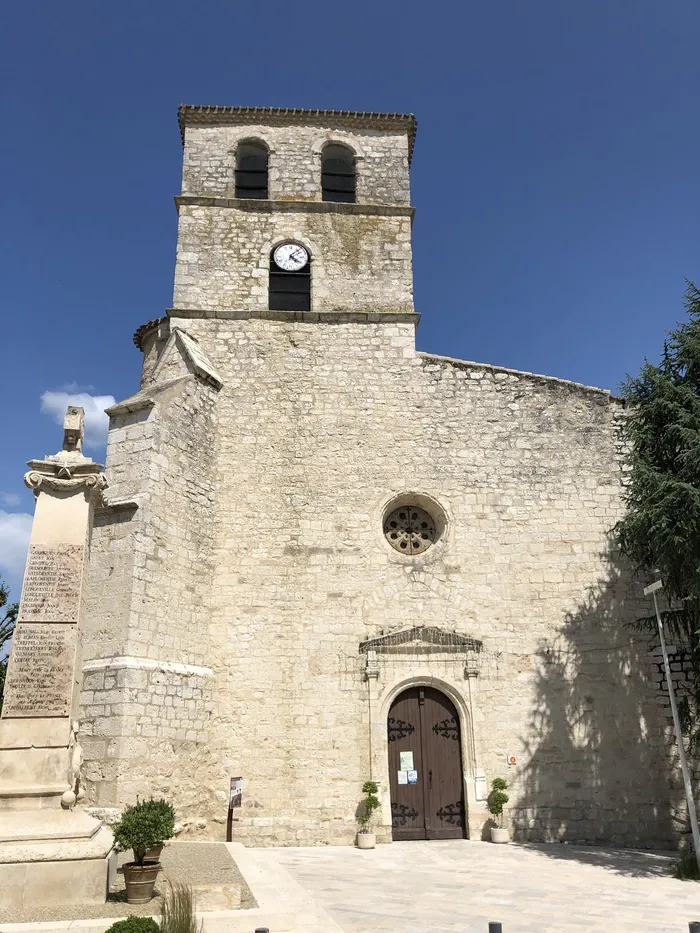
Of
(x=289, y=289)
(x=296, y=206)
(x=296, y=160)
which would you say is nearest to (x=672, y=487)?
(x=289, y=289)

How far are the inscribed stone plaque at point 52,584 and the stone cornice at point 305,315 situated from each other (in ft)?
23.2

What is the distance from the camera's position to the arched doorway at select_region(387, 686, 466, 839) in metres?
10.3

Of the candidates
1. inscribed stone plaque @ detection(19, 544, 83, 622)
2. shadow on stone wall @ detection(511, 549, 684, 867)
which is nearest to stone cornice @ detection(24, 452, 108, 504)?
inscribed stone plaque @ detection(19, 544, 83, 622)

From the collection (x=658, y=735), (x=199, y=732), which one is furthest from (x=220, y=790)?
(x=658, y=735)

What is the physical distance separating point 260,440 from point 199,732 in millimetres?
4621

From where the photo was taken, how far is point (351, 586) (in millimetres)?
11109

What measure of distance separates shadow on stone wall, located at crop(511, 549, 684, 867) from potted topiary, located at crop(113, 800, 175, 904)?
6.07 m

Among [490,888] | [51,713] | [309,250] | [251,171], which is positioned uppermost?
[251,171]

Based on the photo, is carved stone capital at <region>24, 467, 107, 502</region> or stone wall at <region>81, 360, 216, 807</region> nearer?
carved stone capital at <region>24, 467, 107, 502</region>

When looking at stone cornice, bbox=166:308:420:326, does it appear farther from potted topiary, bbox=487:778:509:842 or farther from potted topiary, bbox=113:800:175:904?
potted topiary, bbox=113:800:175:904

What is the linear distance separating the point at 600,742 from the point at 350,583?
438cm

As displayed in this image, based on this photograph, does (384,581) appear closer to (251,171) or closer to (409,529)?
(409,529)

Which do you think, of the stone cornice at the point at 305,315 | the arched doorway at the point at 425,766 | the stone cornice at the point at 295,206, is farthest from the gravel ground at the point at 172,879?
the stone cornice at the point at 295,206

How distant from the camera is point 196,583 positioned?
416 inches
